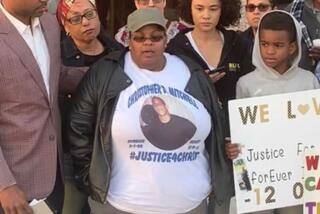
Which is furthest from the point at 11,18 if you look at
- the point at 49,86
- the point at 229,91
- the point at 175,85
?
the point at 229,91

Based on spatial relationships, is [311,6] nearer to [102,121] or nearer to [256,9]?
[256,9]

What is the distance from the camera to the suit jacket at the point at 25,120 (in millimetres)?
3088

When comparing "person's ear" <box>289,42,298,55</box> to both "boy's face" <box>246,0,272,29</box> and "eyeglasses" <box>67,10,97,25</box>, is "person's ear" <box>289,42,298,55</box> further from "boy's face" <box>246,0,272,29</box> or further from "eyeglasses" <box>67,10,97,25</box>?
Answer: "eyeglasses" <box>67,10,97,25</box>

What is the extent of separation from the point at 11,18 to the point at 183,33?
1407mm

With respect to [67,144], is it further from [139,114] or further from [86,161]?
[139,114]

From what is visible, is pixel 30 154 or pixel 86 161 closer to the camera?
pixel 30 154

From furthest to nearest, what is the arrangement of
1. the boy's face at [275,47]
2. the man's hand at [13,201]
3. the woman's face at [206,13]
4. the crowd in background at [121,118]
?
the woman's face at [206,13]
the boy's face at [275,47]
the crowd in background at [121,118]
the man's hand at [13,201]

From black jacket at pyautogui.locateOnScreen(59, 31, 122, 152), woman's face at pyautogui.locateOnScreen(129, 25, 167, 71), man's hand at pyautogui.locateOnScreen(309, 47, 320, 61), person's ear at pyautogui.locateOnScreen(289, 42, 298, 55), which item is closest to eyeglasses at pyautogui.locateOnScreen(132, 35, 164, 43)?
woman's face at pyautogui.locateOnScreen(129, 25, 167, 71)

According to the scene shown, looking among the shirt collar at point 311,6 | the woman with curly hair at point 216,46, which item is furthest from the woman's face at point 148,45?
the shirt collar at point 311,6

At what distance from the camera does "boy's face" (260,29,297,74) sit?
3805 mm

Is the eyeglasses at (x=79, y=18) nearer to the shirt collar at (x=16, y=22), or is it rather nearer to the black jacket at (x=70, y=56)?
the black jacket at (x=70, y=56)

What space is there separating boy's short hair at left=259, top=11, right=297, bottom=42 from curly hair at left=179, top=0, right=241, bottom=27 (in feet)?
1.69

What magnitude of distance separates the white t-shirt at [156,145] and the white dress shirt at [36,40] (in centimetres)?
38

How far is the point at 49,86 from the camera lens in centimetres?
328
